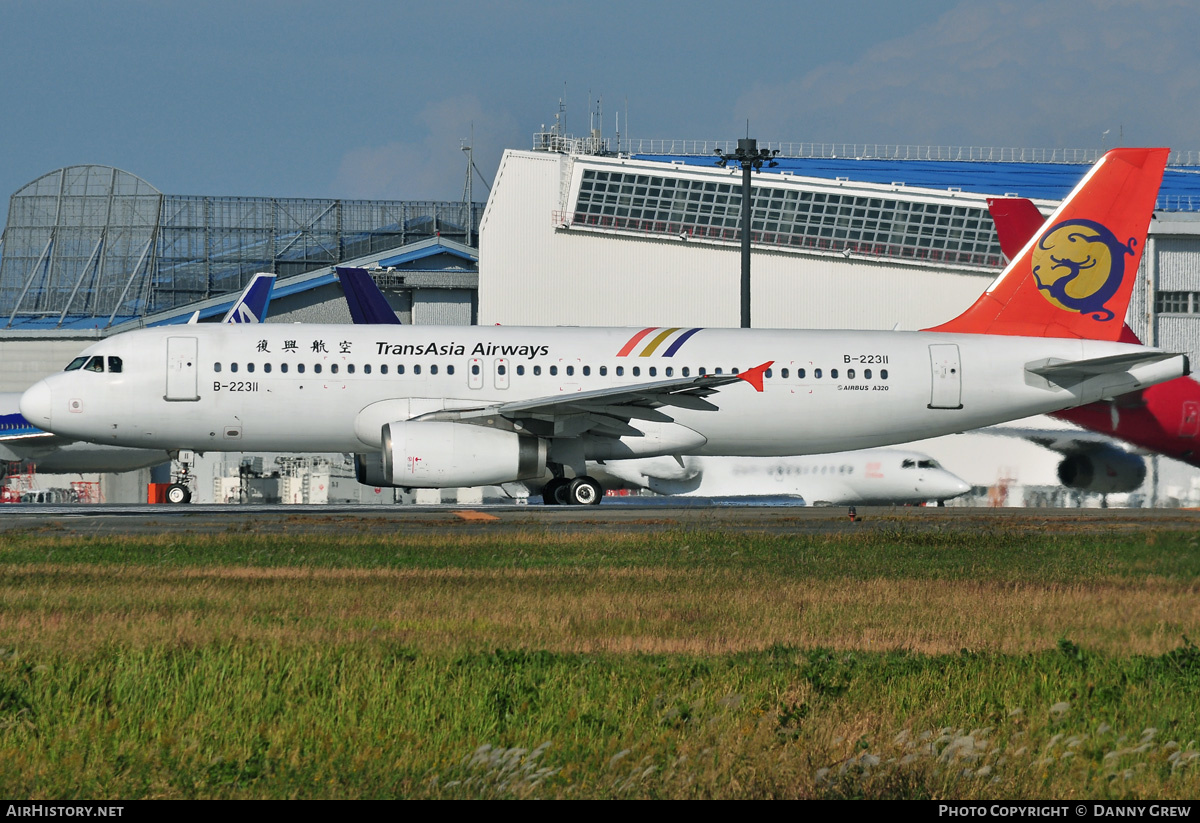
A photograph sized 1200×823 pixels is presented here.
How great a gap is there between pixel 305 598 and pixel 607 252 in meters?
50.0

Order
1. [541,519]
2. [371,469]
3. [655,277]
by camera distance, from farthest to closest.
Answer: [655,277], [371,469], [541,519]

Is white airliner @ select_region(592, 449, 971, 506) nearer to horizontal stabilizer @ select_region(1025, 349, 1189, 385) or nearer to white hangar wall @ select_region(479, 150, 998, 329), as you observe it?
horizontal stabilizer @ select_region(1025, 349, 1189, 385)

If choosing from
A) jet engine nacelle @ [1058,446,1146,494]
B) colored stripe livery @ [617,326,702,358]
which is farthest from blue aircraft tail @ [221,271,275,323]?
jet engine nacelle @ [1058,446,1146,494]

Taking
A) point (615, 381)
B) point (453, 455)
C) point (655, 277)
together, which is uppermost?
point (655, 277)

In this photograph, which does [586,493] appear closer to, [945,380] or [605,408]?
[605,408]

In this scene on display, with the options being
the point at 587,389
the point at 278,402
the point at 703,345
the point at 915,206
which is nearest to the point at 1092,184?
the point at 703,345

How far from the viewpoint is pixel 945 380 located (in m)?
29.8

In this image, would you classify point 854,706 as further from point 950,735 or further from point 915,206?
point 915,206

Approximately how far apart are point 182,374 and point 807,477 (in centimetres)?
1859

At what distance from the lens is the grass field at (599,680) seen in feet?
21.3

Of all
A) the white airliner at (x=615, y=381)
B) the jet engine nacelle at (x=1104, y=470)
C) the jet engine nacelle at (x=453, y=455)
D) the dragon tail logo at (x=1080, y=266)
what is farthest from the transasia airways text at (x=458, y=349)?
the jet engine nacelle at (x=1104, y=470)

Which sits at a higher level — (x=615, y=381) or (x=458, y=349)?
(x=458, y=349)

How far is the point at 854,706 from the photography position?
812cm

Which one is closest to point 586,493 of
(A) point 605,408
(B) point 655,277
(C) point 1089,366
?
(A) point 605,408
